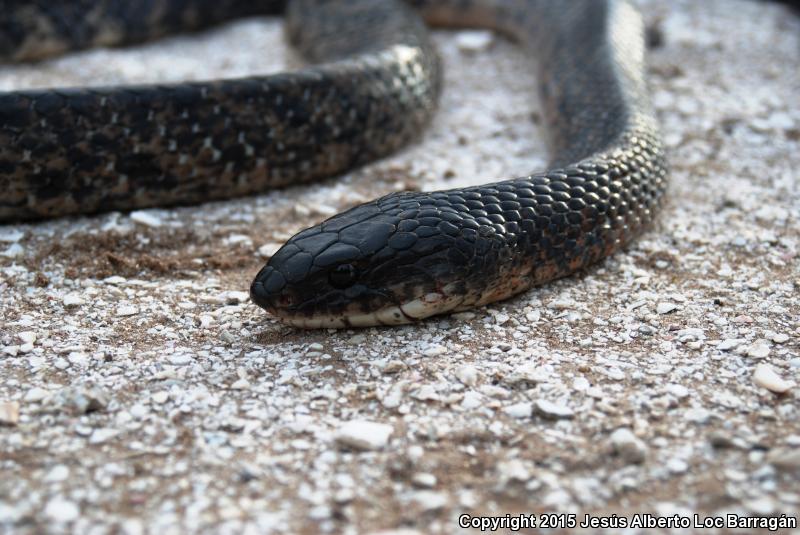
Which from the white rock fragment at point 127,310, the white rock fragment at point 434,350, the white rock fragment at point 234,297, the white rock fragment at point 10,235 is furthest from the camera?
the white rock fragment at point 10,235

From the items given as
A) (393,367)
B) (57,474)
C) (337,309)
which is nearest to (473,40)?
(337,309)

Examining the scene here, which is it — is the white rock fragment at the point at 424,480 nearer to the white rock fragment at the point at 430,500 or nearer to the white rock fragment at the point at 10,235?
the white rock fragment at the point at 430,500

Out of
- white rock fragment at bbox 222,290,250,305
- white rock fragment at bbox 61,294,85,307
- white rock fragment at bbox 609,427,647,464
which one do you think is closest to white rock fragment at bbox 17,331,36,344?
white rock fragment at bbox 61,294,85,307

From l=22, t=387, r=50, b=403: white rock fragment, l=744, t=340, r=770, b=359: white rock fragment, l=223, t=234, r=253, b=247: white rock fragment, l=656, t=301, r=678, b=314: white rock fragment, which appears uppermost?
l=22, t=387, r=50, b=403: white rock fragment

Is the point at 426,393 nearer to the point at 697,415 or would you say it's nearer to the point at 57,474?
the point at 697,415

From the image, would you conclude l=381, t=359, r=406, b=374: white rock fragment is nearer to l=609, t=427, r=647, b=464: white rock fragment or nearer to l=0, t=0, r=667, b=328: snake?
l=0, t=0, r=667, b=328: snake

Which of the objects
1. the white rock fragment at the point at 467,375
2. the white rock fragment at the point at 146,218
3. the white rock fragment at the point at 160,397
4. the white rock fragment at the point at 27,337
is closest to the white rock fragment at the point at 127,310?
the white rock fragment at the point at 27,337
